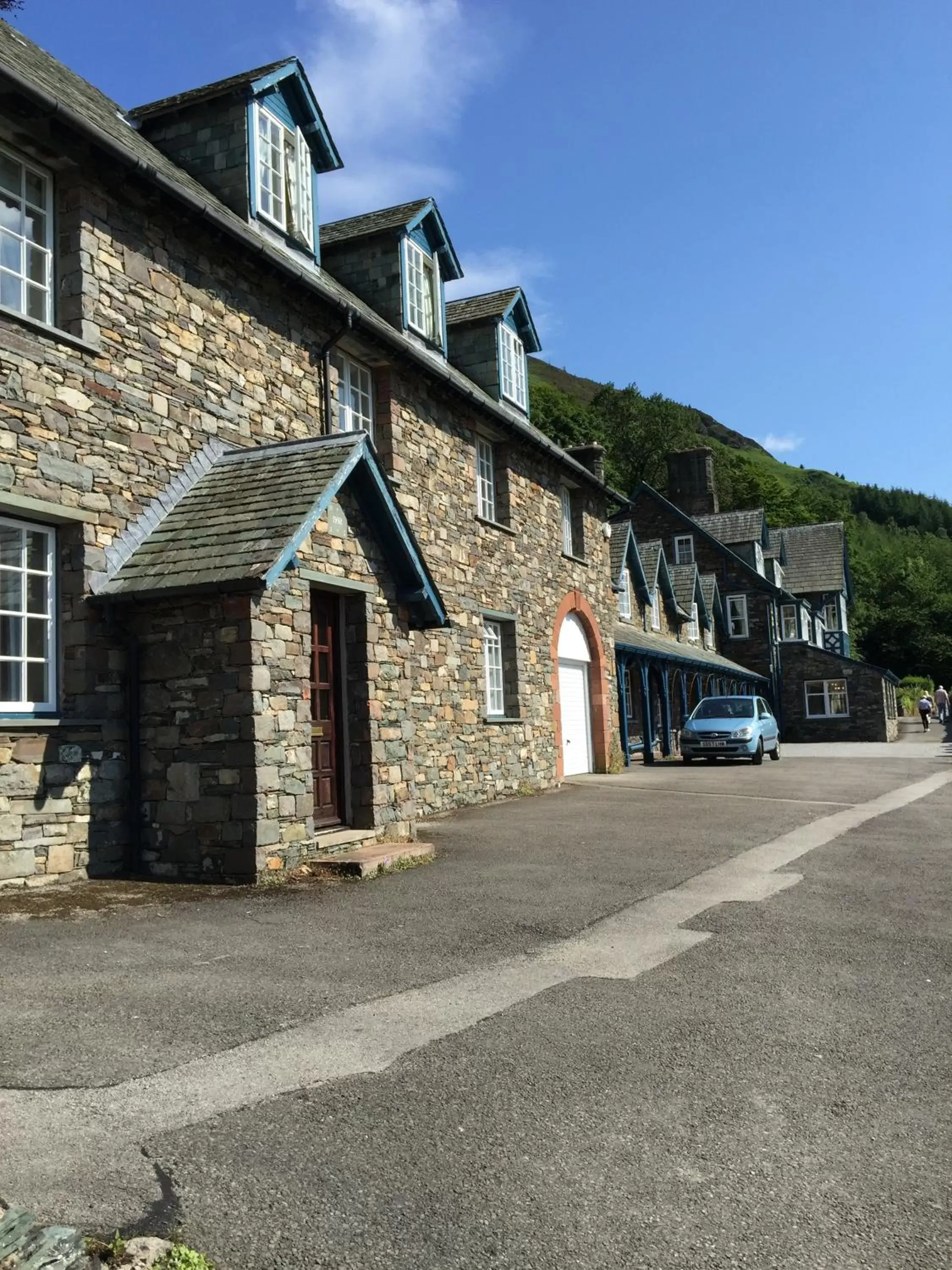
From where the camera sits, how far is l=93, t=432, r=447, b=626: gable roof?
895cm

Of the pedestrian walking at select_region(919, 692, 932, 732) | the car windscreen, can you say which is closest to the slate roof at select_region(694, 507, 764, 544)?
the pedestrian walking at select_region(919, 692, 932, 732)

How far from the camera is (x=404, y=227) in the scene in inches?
615

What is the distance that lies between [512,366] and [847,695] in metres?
27.4

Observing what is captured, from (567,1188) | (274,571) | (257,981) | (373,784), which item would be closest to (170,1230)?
(567,1188)

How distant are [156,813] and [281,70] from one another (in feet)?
30.6

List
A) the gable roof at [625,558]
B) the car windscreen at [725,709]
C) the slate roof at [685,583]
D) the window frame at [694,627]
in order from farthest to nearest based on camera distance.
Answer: the slate roof at [685,583] → the window frame at [694,627] → the gable roof at [625,558] → the car windscreen at [725,709]

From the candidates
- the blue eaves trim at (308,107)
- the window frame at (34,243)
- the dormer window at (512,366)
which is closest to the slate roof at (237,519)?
the window frame at (34,243)

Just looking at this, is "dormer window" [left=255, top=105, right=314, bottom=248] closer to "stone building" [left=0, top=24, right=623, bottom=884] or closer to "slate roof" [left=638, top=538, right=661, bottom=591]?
"stone building" [left=0, top=24, right=623, bottom=884]

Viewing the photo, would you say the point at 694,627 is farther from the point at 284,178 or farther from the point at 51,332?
the point at 51,332

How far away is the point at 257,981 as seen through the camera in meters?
5.68

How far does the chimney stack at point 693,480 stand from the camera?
2067 inches

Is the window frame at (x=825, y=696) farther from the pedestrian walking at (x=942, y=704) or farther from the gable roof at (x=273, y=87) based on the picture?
the gable roof at (x=273, y=87)

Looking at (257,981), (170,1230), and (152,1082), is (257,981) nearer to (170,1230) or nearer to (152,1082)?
(152,1082)

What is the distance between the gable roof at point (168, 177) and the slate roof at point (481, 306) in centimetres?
269
